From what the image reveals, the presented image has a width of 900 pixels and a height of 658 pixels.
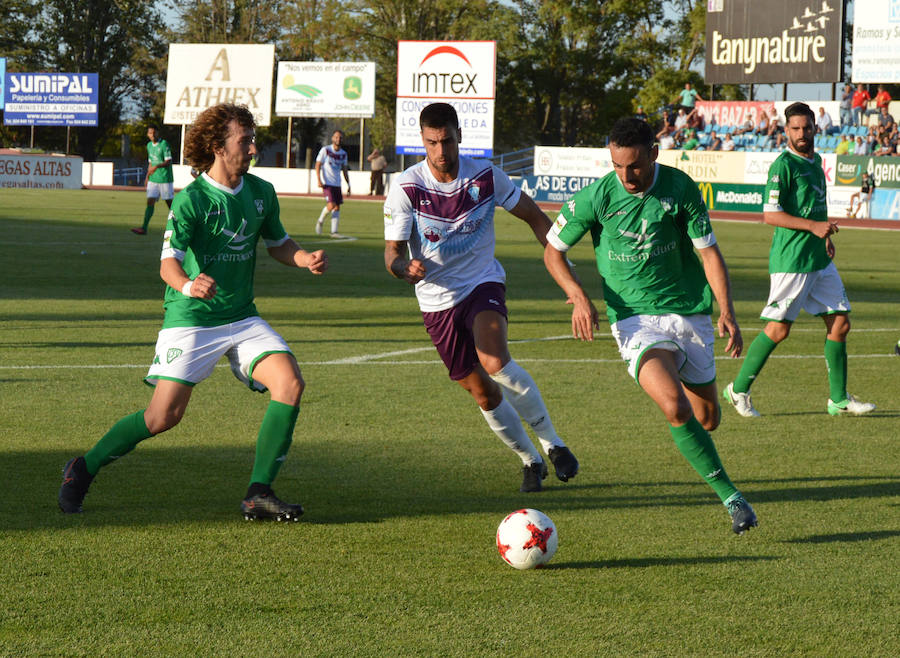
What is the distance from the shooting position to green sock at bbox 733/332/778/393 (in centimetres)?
859

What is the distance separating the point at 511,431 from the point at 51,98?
65.2 meters

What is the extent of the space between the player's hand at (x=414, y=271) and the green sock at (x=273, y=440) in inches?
33.2

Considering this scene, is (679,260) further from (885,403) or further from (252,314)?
(885,403)

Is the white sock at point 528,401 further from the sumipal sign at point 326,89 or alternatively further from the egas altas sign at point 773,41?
the sumipal sign at point 326,89

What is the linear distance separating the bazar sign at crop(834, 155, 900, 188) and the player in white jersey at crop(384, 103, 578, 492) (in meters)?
32.9

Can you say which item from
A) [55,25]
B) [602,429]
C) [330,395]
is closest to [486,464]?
[602,429]

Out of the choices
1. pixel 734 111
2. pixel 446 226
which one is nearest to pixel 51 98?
pixel 734 111

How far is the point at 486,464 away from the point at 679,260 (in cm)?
173

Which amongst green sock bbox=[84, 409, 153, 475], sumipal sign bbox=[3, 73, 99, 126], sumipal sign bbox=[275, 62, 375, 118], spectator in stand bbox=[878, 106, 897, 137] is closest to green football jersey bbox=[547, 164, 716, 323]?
green sock bbox=[84, 409, 153, 475]

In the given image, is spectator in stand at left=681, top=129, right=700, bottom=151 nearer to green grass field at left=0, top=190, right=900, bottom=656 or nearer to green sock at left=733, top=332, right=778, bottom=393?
green grass field at left=0, top=190, right=900, bottom=656

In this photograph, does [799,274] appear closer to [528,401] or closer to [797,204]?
[797,204]

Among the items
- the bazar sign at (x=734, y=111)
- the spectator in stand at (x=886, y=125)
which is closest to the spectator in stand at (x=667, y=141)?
the bazar sign at (x=734, y=111)

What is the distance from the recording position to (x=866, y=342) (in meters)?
12.2

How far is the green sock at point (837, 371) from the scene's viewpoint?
28.1ft
